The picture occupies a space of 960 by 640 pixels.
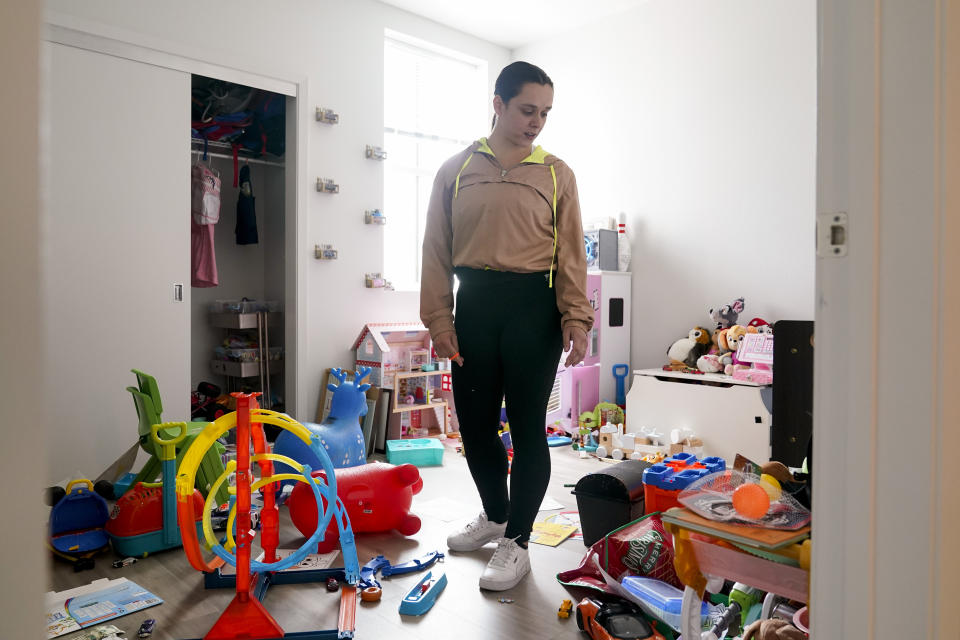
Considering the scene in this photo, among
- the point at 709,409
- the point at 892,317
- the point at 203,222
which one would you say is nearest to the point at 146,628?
the point at 892,317

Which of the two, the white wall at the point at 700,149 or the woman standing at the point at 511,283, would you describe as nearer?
the woman standing at the point at 511,283

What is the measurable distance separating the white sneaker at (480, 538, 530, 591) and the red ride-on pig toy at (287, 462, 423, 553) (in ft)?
1.41

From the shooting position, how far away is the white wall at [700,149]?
3.51 metres

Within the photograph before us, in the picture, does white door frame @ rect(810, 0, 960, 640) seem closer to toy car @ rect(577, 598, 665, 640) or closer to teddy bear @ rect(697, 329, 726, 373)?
toy car @ rect(577, 598, 665, 640)

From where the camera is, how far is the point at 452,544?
Answer: 2.02m

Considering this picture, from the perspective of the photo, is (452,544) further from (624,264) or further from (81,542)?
(624,264)

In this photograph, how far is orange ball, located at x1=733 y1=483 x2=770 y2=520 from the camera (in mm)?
997

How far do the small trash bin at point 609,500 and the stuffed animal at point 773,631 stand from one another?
753 mm

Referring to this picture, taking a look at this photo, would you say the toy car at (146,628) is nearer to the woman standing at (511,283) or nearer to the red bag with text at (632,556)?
the woman standing at (511,283)

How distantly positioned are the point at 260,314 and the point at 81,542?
2055 mm

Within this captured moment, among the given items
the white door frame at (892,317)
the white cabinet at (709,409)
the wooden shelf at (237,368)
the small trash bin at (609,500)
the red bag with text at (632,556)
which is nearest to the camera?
the white door frame at (892,317)

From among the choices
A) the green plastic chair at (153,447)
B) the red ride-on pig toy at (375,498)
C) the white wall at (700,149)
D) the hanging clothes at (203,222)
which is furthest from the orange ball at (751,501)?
the hanging clothes at (203,222)

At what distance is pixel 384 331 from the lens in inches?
151

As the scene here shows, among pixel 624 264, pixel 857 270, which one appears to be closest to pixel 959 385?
pixel 857 270
